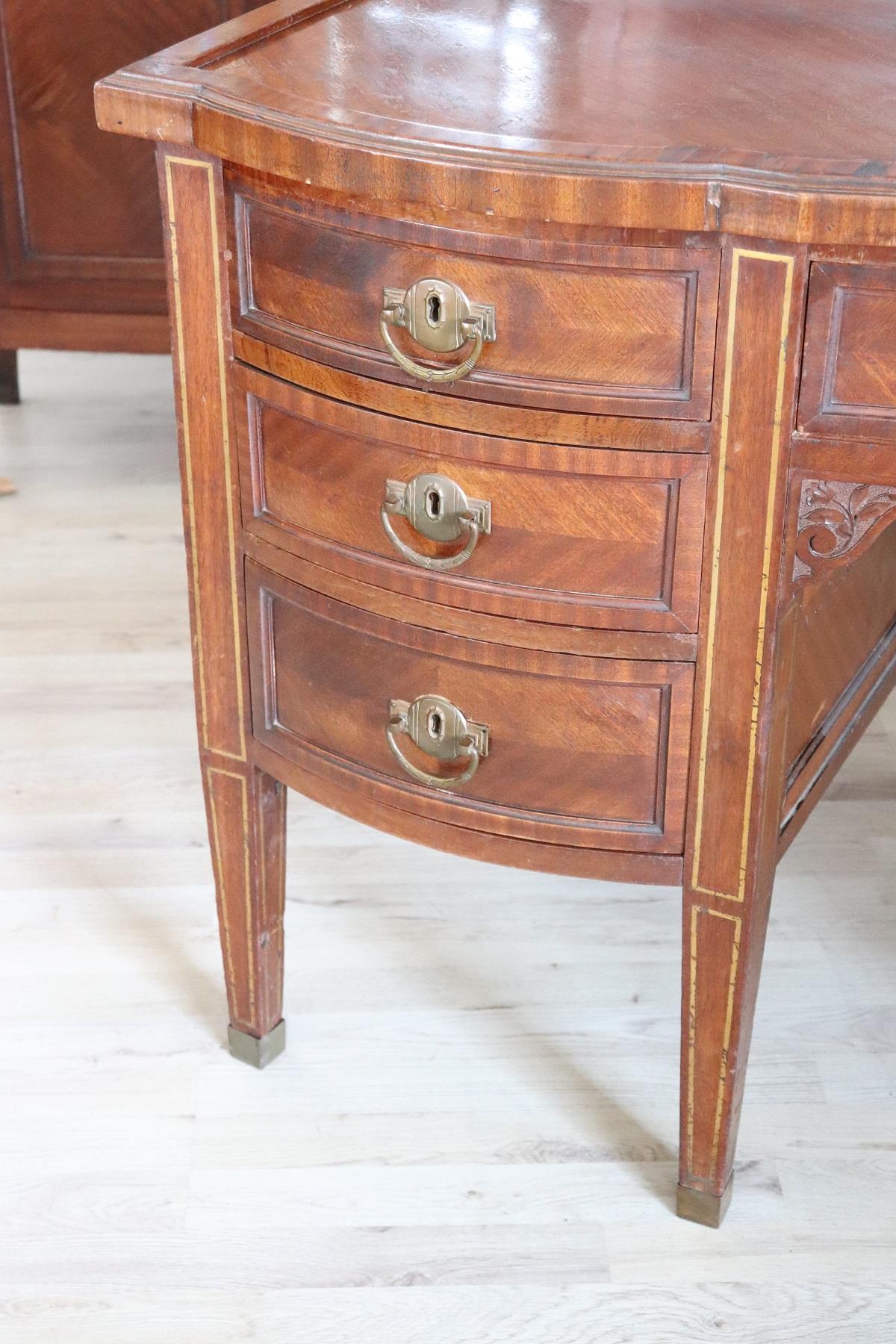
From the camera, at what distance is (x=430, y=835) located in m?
1.31

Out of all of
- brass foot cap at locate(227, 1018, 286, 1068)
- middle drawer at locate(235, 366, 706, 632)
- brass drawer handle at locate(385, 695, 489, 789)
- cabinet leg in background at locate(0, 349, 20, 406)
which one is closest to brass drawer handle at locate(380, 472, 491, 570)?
middle drawer at locate(235, 366, 706, 632)

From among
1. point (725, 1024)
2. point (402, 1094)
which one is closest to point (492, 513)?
point (725, 1024)

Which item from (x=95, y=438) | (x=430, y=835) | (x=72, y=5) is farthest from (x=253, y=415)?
(x=95, y=438)

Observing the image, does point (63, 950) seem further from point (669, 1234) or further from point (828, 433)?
point (828, 433)

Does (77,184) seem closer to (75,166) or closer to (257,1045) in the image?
(75,166)

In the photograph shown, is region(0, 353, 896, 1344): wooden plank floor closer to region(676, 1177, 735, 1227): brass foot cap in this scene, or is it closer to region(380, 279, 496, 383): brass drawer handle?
region(676, 1177, 735, 1227): brass foot cap

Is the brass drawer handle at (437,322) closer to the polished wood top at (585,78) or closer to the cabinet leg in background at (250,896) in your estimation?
the polished wood top at (585,78)

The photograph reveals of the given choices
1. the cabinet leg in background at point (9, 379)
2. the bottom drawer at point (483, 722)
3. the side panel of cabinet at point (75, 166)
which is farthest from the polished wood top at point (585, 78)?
the cabinet leg in background at point (9, 379)

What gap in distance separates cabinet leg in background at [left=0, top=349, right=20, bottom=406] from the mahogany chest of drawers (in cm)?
163

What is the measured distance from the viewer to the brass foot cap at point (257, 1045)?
1.57m

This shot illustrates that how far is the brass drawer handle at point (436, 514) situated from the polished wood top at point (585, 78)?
0.24 metres

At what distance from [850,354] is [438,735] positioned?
425 mm

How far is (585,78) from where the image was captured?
119cm

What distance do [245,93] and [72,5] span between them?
1.29m
